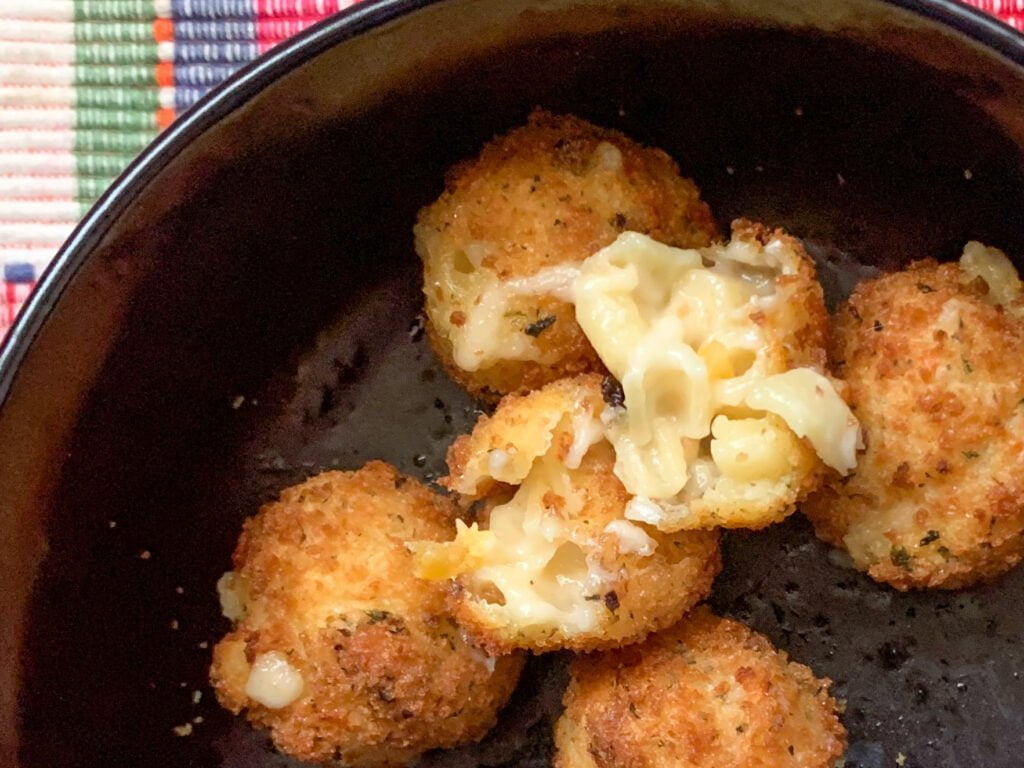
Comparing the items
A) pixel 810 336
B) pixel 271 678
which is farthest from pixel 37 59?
pixel 810 336

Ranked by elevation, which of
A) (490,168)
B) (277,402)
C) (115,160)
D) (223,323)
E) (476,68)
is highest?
(476,68)

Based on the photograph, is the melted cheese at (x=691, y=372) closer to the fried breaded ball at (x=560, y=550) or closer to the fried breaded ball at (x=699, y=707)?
the fried breaded ball at (x=560, y=550)

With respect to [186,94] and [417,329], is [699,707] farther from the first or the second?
[186,94]

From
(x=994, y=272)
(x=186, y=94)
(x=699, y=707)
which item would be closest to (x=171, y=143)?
(x=186, y=94)

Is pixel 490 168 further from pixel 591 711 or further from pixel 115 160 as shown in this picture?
pixel 591 711

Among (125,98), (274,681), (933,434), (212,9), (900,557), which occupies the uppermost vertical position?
(212,9)

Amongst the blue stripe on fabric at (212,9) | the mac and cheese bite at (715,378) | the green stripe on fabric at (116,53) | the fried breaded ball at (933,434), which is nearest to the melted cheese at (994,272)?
the fried breaded ball at (933,434)

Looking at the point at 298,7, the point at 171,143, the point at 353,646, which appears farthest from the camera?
the point at 298,7
